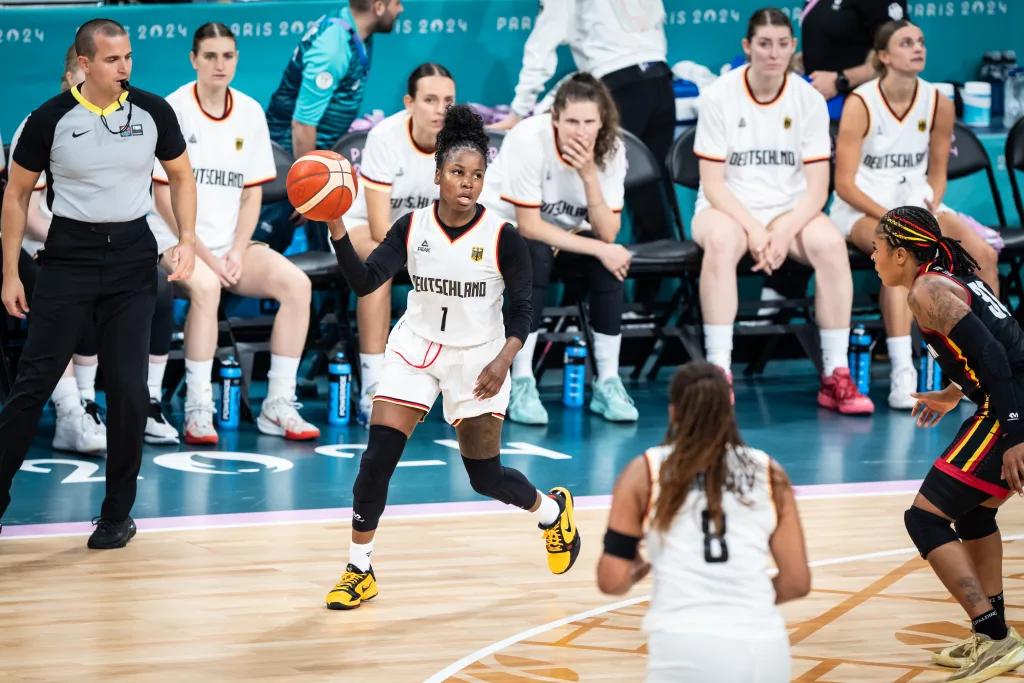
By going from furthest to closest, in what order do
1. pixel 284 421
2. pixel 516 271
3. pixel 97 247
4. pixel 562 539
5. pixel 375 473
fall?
pixel 284 421
pixel 97 247
pixel 562 539
pixel 516 271
pixel 375 473

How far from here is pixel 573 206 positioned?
8758mm

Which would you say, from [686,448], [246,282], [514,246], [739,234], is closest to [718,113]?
[739,234]

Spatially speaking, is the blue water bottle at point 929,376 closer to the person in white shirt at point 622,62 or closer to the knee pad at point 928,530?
the person in white shirt at point 622,62

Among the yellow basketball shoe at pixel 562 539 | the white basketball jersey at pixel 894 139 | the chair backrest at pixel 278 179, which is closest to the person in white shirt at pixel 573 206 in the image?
the chair backrest at pixel 278 179

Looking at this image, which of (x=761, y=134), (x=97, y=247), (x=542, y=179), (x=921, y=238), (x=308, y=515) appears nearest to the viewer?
(x=921, y=238)

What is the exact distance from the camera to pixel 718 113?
9.06 metres

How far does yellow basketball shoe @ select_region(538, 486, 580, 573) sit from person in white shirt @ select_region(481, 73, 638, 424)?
2.58m

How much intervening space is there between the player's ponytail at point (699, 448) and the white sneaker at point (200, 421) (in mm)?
4962

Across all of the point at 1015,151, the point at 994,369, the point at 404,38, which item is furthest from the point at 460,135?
the point at 1015,151

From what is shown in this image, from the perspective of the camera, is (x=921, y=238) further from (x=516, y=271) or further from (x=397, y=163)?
(x=397, y=163)

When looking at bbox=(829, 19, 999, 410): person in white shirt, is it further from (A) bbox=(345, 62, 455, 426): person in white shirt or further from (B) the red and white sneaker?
(A) bbox=(345, 62, 455, 426): person in white shirt

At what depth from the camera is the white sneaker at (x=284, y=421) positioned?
8.21 metres

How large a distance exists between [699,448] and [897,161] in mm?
6378

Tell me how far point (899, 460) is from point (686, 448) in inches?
188
